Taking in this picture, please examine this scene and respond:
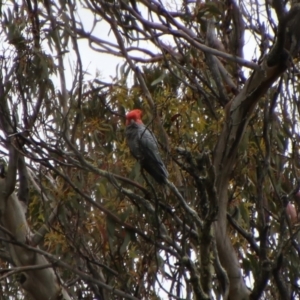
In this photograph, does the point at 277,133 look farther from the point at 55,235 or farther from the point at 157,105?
the point at 55,235

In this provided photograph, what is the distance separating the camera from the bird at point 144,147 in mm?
4341

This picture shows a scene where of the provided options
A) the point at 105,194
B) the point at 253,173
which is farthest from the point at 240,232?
the point at 105,194

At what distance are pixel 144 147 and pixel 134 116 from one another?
39 cm

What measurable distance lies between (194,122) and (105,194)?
67 centimetres

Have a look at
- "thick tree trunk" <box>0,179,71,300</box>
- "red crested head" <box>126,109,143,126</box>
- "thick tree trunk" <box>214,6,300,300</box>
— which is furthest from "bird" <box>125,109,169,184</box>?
"thick tree trunk" <box>0,179,71,300</box>

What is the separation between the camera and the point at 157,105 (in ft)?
14.0

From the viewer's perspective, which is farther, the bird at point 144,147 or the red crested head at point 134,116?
the red crested head at point 134,116

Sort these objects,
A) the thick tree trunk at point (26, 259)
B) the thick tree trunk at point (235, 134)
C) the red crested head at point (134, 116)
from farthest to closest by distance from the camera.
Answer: the red crested head at point (134, 116) < the thick tree trunk at point (26, 259) < the thick tree trunk at point (235, 134)

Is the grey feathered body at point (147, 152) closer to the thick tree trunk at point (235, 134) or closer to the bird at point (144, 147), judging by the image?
the bird at point (144, 147)

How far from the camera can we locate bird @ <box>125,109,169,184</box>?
4341mm

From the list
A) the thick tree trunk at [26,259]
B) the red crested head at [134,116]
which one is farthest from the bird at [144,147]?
the thick tree trunk at [26,259]

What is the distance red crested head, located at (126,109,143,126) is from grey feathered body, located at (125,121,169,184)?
0.05 meters

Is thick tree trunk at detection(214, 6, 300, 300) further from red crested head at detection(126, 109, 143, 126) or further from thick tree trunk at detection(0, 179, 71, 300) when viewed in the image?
thick tree trunk at detection(0, 179, 71, 300)

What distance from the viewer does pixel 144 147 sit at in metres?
4.32
